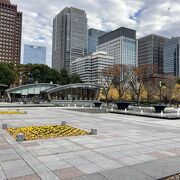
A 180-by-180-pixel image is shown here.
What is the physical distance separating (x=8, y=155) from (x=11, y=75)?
6920cm

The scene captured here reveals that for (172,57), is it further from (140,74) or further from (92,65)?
(140,74)

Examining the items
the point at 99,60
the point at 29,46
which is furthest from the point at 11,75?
the point at 29,46

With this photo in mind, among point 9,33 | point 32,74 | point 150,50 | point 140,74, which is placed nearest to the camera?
point 140,74

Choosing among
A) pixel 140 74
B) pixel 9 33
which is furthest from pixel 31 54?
pixel 140 74

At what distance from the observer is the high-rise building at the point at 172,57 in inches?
3738

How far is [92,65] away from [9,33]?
65.1 meters

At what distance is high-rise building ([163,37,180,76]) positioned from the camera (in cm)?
9494

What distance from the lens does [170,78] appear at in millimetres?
61094

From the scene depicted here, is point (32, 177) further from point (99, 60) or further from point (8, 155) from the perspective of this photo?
point (99, 60)

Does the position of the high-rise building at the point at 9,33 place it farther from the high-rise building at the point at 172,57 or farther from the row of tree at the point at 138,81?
the row of tree at the point at 138,81

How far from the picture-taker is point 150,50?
9112 centimetres

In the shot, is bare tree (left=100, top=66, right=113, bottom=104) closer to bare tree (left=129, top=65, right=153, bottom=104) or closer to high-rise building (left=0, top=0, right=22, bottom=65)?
bare tree (left=129, top=65, right=153, bottom=104)

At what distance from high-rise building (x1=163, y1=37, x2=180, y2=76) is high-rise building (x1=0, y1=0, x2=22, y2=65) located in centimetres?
7847

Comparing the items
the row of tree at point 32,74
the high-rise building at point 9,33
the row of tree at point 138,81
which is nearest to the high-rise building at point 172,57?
the row of tree at point 138,81
